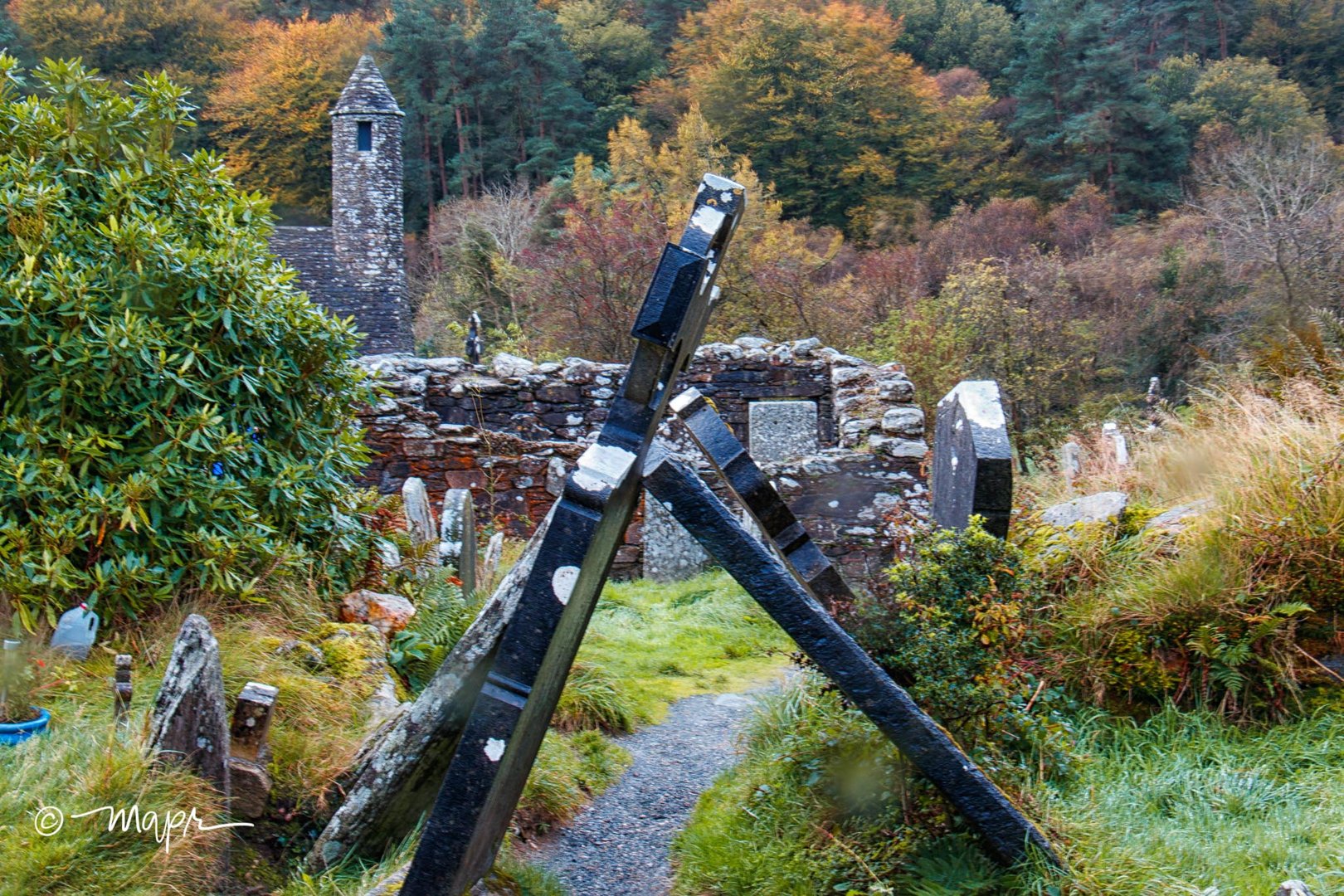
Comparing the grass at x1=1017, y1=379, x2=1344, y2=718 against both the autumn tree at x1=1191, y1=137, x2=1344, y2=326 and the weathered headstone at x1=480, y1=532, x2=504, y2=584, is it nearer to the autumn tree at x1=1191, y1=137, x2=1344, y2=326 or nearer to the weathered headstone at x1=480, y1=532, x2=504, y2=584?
the weathered headstone at x1=480, y1=532, x2=504, y2=584

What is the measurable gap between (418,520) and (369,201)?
2955 cm

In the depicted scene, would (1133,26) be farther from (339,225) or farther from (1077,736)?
(1077,736)

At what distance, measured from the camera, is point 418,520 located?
7492 millimetres

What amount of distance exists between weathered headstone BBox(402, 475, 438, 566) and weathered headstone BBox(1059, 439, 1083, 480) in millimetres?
5570

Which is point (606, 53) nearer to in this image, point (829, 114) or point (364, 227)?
point (829, 114)

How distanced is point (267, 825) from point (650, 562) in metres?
7.31

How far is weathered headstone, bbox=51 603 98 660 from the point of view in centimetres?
448

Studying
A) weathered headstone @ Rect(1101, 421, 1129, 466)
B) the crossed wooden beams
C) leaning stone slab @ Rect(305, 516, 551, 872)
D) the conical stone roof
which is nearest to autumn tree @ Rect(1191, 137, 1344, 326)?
weathered headstone @ Rect(1101, 421, 1129, 466)

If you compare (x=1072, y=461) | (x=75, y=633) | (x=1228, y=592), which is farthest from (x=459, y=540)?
(x=1072, y=461)

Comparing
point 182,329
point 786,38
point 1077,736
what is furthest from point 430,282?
point 1077,736

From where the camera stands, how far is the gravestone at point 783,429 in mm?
12758

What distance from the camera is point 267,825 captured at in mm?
3678

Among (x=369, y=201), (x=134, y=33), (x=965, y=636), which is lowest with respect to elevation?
(x=965, y=636)

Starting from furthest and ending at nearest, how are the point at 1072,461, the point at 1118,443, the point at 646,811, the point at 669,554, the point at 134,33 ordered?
the point at 134,33 → the point at 669,554 → the point at 1072,461 → the point at 1118,443 → the point at 646,811
